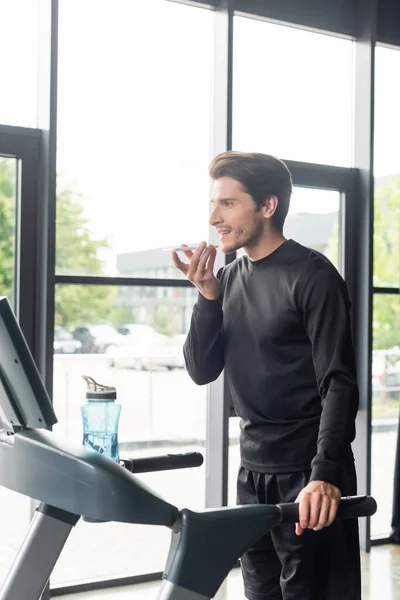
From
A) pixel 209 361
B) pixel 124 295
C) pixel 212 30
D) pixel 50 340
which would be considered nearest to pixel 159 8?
pixel 212 30

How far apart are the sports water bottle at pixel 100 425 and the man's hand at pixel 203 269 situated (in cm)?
45

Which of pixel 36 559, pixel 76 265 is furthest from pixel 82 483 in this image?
pixel 76 265

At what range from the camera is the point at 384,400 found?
166 inches

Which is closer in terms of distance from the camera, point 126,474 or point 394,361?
point 126,474

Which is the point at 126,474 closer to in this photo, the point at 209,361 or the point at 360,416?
the point at 209,361

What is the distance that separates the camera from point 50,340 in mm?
3178

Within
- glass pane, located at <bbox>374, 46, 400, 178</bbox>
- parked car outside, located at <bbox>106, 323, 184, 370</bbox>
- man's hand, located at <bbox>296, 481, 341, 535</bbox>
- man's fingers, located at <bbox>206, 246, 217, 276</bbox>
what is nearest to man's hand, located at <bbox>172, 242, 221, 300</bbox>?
man's fingers, located at <bbox>206, 246, 217, 276</bbox>

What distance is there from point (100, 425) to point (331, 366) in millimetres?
542

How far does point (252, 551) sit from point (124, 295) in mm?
1660

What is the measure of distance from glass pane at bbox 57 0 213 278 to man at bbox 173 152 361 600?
4.52ft

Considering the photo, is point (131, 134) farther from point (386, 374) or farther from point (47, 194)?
point (386, 374)

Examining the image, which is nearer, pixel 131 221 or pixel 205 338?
pixel 205 338

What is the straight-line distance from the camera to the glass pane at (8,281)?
317 cm

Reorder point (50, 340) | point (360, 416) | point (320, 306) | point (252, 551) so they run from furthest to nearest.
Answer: point (360, 416) < point (50, 340) < point (252, 551) < point (320, 306)
